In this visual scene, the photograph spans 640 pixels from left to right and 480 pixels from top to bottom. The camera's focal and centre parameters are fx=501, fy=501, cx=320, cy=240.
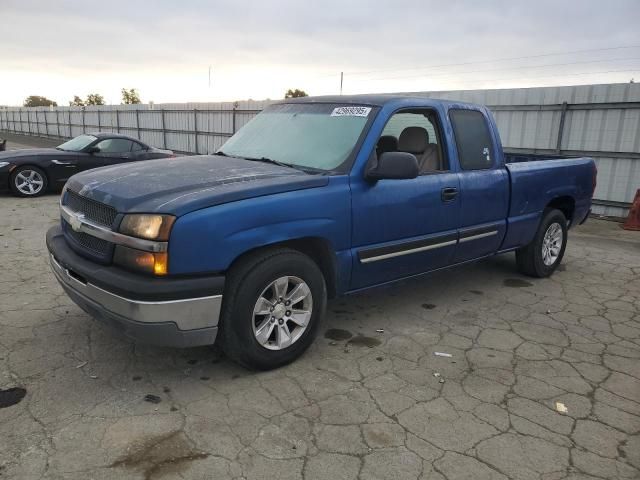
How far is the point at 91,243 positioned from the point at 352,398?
189 cm

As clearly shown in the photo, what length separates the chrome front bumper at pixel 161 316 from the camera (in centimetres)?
278

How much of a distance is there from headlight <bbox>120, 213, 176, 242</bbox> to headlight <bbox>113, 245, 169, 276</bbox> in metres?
0.09

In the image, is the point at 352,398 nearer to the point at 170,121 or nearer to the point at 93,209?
the point at 93,209

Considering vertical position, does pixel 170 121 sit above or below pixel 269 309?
above

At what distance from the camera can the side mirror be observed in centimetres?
345

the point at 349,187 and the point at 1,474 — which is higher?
the point at 349,187

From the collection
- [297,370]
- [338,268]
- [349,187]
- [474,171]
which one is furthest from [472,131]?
[297,370]

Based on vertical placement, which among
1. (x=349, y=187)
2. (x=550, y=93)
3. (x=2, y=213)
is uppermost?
(x=550, y=93)

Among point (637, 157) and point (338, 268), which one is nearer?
point (338, 268)

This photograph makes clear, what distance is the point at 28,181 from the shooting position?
32.7ft

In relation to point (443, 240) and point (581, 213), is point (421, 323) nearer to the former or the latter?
point (443, 240)

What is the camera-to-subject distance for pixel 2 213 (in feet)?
27.5

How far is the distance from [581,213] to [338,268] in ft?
12.8

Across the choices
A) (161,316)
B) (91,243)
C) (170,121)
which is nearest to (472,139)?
(161,316)
